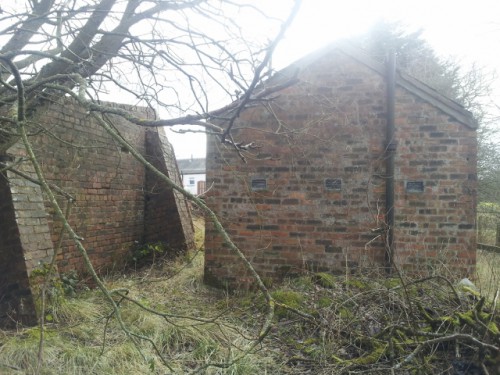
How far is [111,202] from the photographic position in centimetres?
820

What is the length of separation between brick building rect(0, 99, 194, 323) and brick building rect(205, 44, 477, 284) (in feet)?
5.68

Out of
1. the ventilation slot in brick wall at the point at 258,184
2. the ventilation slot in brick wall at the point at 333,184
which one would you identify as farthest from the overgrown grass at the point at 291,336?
the ventilation slot in brick wall at the point at 258,184

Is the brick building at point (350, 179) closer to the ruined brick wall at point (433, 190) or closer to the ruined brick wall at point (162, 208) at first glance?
the ruined brick wall at point (433, 190)

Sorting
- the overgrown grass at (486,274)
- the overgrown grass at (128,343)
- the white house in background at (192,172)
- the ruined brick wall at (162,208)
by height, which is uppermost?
the white house in background at (192,172)

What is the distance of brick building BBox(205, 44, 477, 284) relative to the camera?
6.30 metres

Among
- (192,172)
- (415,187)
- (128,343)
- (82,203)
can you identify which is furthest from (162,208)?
(192,172)

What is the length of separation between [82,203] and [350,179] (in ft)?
14.9

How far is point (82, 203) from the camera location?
7.39 metres

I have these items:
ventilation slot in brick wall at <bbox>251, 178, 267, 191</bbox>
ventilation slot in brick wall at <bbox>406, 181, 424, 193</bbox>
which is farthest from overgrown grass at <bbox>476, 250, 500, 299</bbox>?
ventilation slot in brick wall at <bbox>251, 178, 267, 191</bbox>

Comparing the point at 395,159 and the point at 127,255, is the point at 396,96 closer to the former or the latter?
the point at 395,159

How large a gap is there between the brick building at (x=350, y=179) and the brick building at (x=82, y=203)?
1.73 m

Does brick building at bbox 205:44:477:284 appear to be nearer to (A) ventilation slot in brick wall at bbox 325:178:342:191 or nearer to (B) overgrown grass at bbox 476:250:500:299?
(A) ventilation slot in brick wall at bbox 325:178:342:191

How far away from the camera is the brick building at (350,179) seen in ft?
20.7

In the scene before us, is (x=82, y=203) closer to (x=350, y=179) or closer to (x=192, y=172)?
(x=350, y=179)
